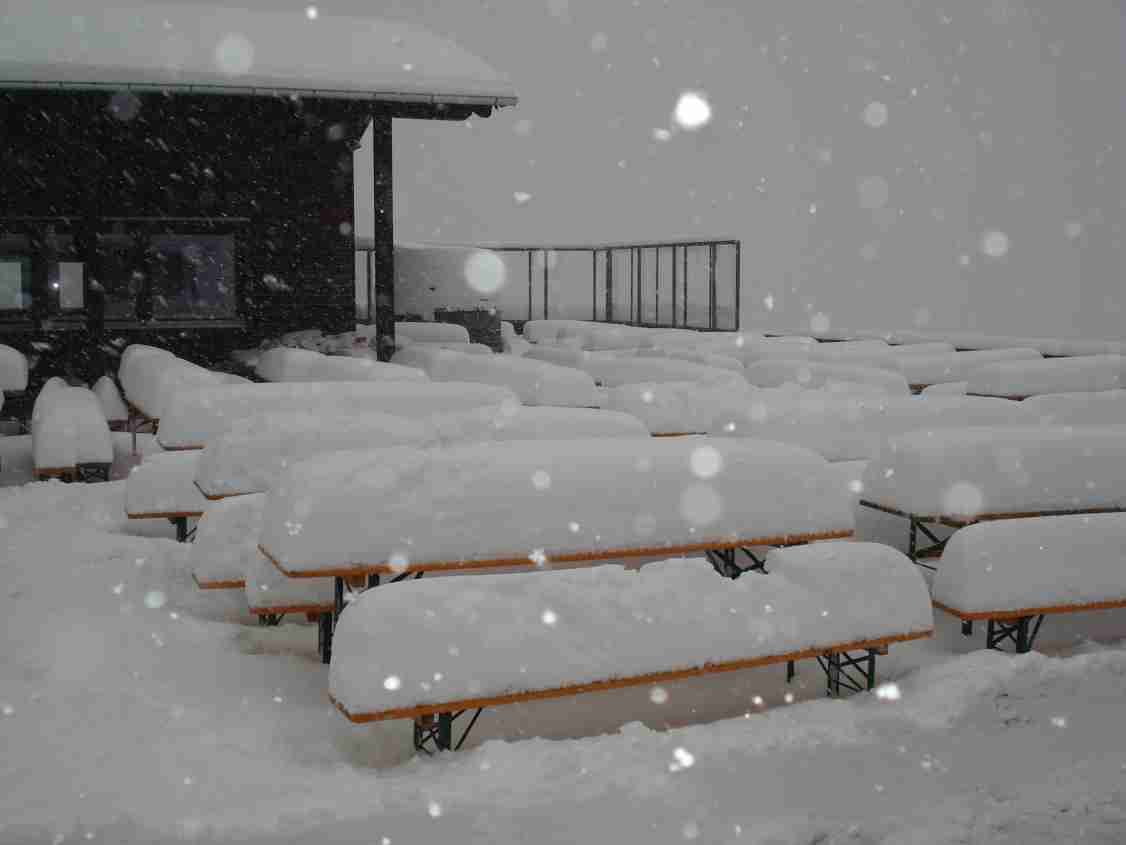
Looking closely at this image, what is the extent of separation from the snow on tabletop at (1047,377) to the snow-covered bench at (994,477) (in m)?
4.48

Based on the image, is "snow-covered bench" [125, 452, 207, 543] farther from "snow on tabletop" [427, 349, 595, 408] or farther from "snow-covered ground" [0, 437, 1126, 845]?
"snow on tabletop" [427, 349, 595, 408]

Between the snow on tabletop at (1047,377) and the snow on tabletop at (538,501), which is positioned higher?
the snow on tabletop at (1047,377)

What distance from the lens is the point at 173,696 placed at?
15.3 ft

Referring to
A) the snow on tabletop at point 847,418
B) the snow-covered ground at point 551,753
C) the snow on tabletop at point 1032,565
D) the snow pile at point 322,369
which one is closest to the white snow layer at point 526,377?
the snow pile at point 322,369

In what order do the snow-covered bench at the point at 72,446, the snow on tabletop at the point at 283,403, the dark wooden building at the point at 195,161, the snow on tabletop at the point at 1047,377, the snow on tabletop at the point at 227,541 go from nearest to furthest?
the snow on tabletop at the point at 227,541 → the snow on tabletop at the point at 283,403 → the snow-covered bench at the point at 72,446 → the snow on tabletop at the point at 1047,377 → the dark wooden building at the point at 195,161

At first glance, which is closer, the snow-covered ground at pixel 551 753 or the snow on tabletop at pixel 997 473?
the snow-covered ground at pixel 551 753

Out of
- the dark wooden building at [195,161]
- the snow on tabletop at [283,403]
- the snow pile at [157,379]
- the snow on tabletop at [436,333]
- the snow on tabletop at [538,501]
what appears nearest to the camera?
the snow on tabletop at [538,501]

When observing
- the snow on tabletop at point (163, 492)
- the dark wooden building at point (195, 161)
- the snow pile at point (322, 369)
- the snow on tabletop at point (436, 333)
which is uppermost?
the dark wooden building at point (195, 161)

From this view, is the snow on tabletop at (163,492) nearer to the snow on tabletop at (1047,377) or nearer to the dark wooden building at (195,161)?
the dark wooden building at (195,161)

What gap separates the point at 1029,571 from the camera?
524 centimetres

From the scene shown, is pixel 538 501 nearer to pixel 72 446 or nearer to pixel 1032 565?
pixel 1032 565

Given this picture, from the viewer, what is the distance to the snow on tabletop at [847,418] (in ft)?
24.7

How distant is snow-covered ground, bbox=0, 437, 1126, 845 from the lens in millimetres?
3527

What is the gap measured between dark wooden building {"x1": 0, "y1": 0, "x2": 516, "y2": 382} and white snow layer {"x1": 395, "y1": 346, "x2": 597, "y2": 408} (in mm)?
1630
